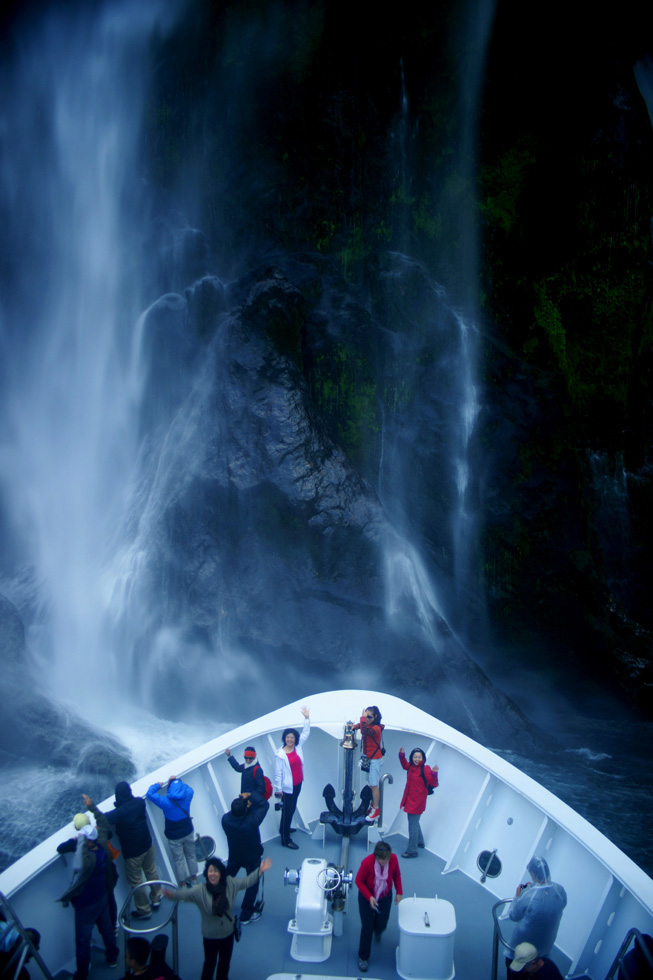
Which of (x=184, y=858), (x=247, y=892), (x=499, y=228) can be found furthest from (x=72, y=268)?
(x=247, y=892)

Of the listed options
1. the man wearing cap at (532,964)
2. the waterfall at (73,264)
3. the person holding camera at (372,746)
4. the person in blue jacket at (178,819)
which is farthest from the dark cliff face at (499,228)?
the man wearing cap at (532,964)

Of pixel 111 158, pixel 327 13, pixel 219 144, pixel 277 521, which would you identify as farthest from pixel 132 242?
pixel 277 521

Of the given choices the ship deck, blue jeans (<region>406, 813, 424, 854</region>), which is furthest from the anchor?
blue jeans (<region>406, 813, 424, 854</region>)

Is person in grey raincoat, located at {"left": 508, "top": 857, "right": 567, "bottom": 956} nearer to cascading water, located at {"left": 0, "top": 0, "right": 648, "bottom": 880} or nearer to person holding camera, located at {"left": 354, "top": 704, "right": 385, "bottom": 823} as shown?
person holding camera, located at {"left": 354, "top": 704, "right": 385, "bottom": 823}

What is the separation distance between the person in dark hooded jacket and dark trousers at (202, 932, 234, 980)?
0.91 meters

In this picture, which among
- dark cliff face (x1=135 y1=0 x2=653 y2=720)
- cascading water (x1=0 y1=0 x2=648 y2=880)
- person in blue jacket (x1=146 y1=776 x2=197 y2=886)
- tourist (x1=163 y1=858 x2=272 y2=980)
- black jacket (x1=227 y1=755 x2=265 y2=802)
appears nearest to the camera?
tourist (x1=163 y1=858 x2=272 y2=980)

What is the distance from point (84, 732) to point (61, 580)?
5543 millimetres

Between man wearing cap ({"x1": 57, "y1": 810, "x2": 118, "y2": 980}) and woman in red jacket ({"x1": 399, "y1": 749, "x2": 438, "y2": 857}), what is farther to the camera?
woman in red jacket ({"x1": 399, "y1": 749, "x2": 438, "y2": 857})

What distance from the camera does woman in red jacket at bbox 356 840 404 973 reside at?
4.46 meters

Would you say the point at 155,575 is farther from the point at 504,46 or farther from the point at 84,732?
the point at 504,46

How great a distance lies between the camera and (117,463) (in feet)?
59.3

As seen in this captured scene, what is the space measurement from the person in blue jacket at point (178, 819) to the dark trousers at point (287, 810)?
3.13 ft

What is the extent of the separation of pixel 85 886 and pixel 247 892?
4.33 feet

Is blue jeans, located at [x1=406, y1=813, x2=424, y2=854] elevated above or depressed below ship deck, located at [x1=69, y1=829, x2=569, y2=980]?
above
